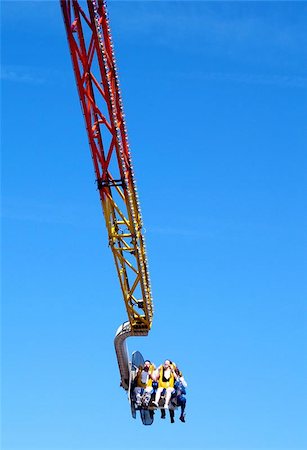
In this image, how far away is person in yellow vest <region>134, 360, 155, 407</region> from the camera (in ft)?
190

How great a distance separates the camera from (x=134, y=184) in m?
54.9

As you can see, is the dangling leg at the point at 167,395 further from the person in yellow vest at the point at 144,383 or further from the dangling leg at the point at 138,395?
the dangling leg at the point at 138,395

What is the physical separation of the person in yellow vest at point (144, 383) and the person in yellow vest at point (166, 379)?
49cm

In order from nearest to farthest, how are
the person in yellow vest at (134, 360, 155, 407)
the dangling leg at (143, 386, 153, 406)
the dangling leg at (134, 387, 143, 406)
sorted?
the dangling leg at (143, 386, 153, 406) → the person in yellow vest at (134, 360, 155, 407) → the dangling leg at (134, 387, 143, 406)

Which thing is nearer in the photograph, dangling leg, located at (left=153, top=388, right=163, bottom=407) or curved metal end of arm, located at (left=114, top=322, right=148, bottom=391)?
dangling leg, located at (left=153, top=388, right=163, bottom=407)

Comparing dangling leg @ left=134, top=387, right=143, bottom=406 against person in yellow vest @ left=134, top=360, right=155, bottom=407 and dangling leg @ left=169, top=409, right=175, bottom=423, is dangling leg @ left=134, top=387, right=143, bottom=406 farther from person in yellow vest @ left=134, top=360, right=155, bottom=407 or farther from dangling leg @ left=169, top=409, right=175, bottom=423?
dangling leg @ left=169, top=409, right=175, bottom=423

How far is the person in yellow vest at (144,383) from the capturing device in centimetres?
5794

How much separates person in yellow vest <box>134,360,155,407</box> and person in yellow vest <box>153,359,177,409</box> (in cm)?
49

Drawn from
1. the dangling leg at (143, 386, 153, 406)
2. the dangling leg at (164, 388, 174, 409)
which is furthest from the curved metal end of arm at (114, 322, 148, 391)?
the dangling leg at (164, 388, 174, 409)

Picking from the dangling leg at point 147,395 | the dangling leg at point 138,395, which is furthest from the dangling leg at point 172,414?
the dangling leg at point 138,395

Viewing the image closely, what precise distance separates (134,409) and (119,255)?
8731 millimetres

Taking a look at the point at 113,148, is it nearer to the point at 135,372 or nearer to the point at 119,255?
the point at 119,255

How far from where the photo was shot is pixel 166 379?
189ft

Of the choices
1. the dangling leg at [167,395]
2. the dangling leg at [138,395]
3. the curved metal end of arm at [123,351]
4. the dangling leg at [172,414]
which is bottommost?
the dangling leg at [172,414]
